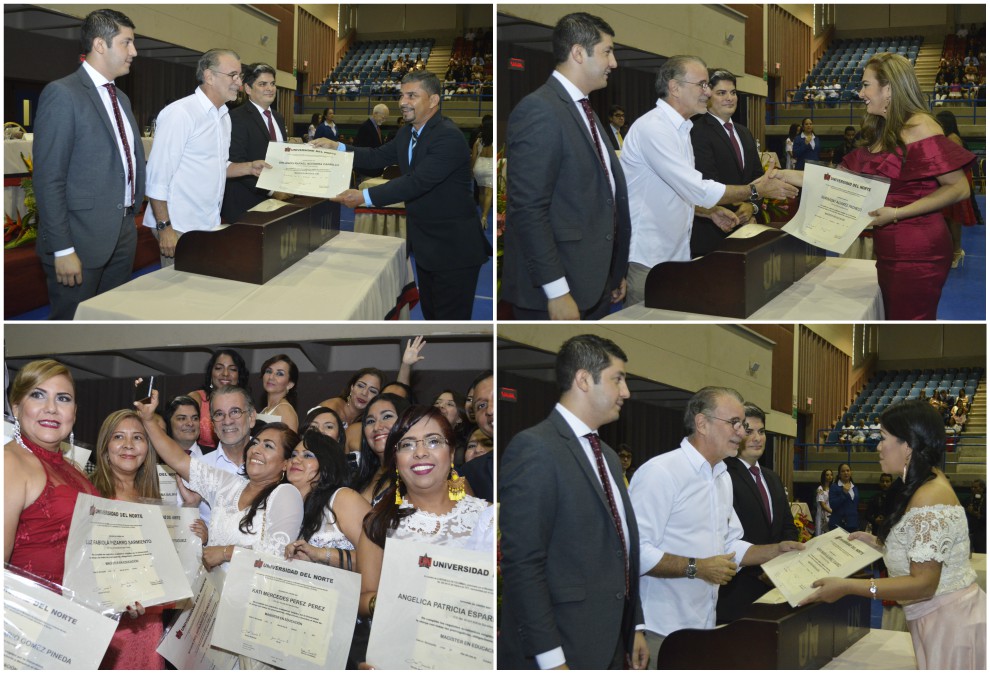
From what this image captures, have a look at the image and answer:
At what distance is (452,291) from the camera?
11.3ft

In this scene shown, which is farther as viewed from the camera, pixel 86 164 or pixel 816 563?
pixel 86 164

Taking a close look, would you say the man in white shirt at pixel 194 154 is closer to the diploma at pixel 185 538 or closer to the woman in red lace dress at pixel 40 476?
the woman in red lace dress at pixel 40 476

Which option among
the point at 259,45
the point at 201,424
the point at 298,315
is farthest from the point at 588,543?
the point at 259,45

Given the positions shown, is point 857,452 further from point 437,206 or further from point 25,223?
point 25,223

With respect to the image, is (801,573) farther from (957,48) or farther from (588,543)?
(957,48)

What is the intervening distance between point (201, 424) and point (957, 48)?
2.96m

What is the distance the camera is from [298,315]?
2633 mm

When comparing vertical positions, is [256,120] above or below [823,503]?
above

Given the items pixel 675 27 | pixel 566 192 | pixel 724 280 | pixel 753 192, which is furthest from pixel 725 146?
pixel 566 192

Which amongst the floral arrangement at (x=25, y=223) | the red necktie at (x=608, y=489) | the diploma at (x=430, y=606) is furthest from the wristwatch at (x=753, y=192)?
the floral arrangement at (x=25, y=223)

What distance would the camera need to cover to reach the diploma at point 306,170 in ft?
9.60

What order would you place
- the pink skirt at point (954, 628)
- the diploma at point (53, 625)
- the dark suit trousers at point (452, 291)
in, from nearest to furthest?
the diploma at point (53, 625), the pink skirt at point (954, 628), the dark suit trousers at point (452, 291)

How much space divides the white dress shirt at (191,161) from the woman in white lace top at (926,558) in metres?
2.44

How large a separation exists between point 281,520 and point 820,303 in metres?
1.93
